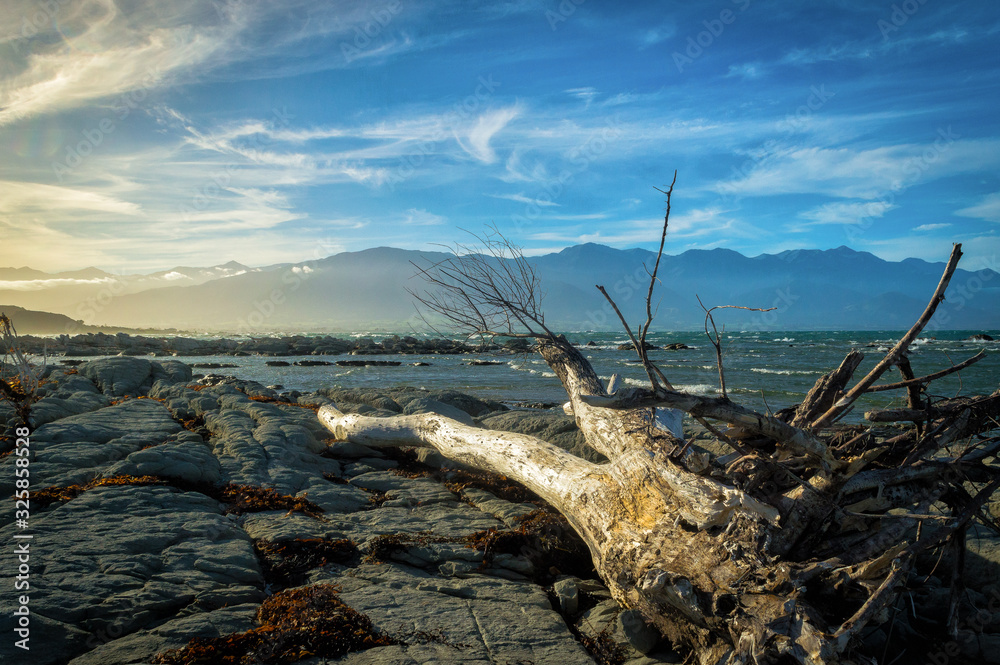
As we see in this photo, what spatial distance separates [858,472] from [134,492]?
5.78 metres

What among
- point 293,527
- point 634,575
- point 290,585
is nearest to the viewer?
point 634,575

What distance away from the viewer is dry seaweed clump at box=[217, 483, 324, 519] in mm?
4773

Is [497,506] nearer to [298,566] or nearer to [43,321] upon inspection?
[298,566]

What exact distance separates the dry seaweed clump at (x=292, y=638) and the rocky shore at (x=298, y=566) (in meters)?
0.01

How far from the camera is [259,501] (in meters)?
4.88

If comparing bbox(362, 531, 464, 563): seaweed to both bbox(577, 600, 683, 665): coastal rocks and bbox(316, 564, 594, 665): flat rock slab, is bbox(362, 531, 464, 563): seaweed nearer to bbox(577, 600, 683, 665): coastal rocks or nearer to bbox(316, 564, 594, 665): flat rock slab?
bbox(316, 564, 594, 665): flat rock slab

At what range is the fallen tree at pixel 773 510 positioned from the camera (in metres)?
2.55

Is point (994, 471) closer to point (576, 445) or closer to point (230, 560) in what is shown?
point (576, 445)

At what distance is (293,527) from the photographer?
4.28 metres

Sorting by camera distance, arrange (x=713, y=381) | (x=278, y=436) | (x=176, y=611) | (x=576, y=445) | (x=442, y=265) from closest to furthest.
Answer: (x=176, y=611)
(x=442, y=265)
(x=576, y=445)
(x=278, y=436)
(x=713, y=381)

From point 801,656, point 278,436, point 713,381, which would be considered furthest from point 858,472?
point 713,381

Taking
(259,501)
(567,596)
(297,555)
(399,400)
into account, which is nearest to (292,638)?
(297,555)

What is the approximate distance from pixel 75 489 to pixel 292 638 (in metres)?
3.09

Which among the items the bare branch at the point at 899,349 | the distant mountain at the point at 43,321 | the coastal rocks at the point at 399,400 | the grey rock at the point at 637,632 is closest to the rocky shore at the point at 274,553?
the grey rock at the point at 637,632
